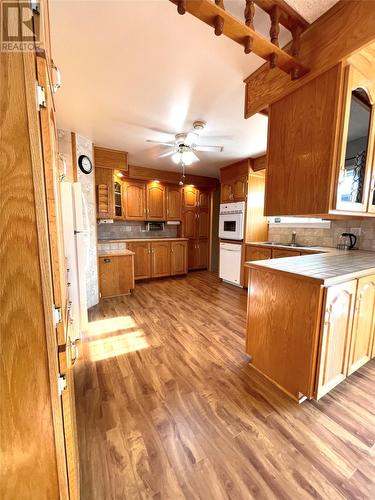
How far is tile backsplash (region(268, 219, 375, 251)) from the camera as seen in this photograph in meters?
2.53

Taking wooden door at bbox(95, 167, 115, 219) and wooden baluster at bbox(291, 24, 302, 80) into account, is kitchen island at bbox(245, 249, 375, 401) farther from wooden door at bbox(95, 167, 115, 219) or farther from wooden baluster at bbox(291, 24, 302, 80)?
wooden door at bbox(95, 167, 115, 219)

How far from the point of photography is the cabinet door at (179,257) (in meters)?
4.88

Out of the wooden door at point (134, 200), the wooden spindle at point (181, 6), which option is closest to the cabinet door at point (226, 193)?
the wooden door at point (134, 200)

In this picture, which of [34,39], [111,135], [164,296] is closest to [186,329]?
[164,296]

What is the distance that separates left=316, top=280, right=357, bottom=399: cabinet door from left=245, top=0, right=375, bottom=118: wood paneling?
4.51 ft

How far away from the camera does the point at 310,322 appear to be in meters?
1.39

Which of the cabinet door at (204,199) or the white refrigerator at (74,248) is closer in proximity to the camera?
the white refrigerator at (74,248)

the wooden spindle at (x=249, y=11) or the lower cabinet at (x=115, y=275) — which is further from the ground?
the wooden spindle at (x=249, y=11)

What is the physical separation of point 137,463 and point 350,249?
10.1 ft

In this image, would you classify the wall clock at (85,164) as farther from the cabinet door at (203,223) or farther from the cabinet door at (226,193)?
the cabinet door at (203,223)

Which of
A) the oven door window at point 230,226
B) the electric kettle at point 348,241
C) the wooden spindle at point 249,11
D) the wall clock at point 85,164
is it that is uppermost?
the wooden spindle at point 249,11

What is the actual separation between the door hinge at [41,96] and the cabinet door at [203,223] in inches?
192

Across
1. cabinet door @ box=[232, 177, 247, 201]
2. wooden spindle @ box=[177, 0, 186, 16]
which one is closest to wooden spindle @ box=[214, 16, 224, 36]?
wooden spindle @ box=[177, 0, 186, 16]

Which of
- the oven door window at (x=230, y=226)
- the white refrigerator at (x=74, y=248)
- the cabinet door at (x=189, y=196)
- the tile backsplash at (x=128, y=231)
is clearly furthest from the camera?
the cabinet door at (x=189, y=196)
